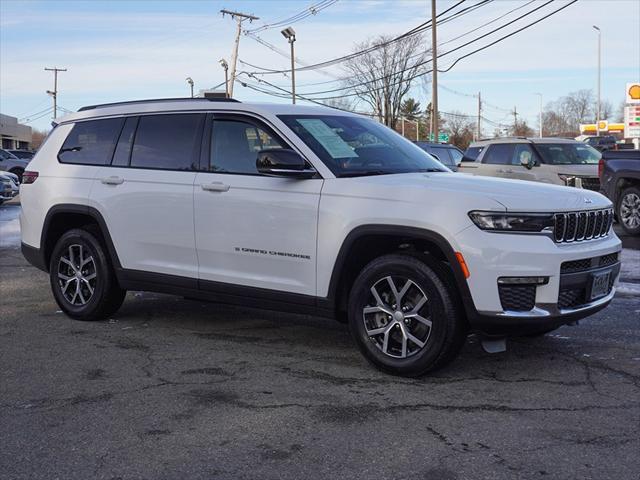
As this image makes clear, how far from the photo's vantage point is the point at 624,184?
44.9ft

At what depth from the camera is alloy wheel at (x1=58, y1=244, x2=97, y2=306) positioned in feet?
22.8

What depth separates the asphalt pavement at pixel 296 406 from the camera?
12.4 feet

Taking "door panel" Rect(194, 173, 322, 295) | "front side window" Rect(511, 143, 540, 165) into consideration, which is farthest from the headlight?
"front side window" Rect(511, 143, 540, 165)

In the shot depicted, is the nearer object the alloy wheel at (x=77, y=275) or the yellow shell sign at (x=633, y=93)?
the alloy wheel at (x=77, y=275)

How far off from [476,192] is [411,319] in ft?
3.03

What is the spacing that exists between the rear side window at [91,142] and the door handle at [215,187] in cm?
133

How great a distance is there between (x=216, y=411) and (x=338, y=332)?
2.20m

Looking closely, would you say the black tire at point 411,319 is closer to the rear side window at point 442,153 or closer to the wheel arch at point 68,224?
the wheel arch at point 68,224

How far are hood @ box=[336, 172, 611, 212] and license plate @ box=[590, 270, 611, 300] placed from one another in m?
0.46

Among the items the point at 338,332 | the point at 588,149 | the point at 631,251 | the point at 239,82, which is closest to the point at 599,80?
the point at 239,82

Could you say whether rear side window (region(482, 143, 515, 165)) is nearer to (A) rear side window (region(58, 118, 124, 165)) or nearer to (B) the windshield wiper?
(A) rear side window (region(58, 118, 124, 165))

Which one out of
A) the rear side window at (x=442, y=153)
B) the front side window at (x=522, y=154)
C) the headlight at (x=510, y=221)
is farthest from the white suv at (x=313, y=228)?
the rear side window at (x=442, y=153)

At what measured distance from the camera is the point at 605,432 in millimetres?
4156

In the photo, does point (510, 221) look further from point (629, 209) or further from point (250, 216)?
point (629, 209)
